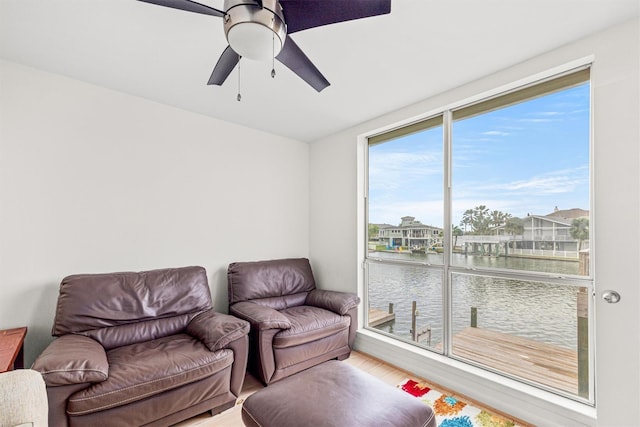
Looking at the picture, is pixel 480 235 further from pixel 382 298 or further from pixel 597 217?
pixel 382 298

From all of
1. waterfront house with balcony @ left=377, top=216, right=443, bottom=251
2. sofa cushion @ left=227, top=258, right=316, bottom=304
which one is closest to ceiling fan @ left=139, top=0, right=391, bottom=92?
waterfront house with balcony @ left=377, top=216, right=443, bottom=251

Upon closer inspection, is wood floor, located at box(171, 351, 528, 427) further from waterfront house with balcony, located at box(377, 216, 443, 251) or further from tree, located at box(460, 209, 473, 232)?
tree, located at box(460, 209, 473, 232)

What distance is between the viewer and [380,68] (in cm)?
219

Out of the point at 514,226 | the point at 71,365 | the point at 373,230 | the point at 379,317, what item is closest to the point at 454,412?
the point at 379,317

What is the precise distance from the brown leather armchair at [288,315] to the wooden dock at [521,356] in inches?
42.6

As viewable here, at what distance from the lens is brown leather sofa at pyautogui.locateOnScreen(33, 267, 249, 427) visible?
1.59 metres

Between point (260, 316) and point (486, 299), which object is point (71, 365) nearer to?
point (260, 316)

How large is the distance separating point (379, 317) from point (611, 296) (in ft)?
6.50

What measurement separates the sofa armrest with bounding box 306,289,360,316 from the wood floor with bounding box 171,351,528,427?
55 centimetres

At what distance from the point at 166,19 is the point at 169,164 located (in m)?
1.46

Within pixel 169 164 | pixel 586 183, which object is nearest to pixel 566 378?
pixel 586 183

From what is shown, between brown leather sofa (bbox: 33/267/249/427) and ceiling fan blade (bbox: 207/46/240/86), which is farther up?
ceiling fan blade (bbox: 207/46/240/86)

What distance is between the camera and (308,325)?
8.56 feet

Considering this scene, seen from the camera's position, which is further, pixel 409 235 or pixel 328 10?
pixel 409 235
